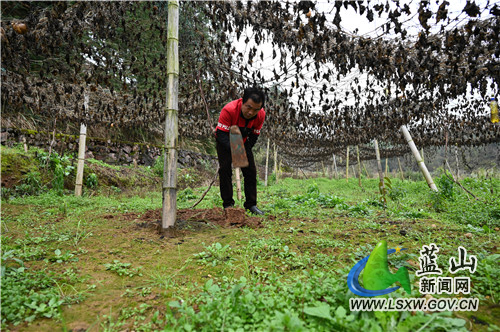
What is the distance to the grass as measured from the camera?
1.19m

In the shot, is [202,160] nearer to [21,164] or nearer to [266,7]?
[21,164]

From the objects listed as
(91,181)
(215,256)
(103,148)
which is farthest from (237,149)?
(103,148)

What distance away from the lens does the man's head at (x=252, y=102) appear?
3260 mm

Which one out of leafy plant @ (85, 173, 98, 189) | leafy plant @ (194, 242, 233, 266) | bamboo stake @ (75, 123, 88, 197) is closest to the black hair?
leafy plant @ (194, 242, 233, 266)

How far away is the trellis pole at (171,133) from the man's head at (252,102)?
3.07 ft

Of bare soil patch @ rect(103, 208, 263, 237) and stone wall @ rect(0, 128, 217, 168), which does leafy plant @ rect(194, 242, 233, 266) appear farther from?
stone wall @ rect(0, 128, 217, 168)

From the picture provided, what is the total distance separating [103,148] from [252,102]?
9811 mm

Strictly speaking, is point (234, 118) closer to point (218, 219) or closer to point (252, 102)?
point (252, 102)

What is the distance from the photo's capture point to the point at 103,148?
35.2 feet

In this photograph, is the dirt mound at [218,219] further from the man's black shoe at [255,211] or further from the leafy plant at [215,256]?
the leafy plant at [215,256]

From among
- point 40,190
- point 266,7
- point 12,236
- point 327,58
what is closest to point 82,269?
point 12,236

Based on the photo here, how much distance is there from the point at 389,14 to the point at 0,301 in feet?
13.0

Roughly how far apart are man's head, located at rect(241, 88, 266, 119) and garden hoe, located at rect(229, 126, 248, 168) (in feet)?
0.93

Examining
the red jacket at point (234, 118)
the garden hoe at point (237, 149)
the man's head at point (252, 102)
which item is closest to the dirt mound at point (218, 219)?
the garden hoe at point (237, 149)
